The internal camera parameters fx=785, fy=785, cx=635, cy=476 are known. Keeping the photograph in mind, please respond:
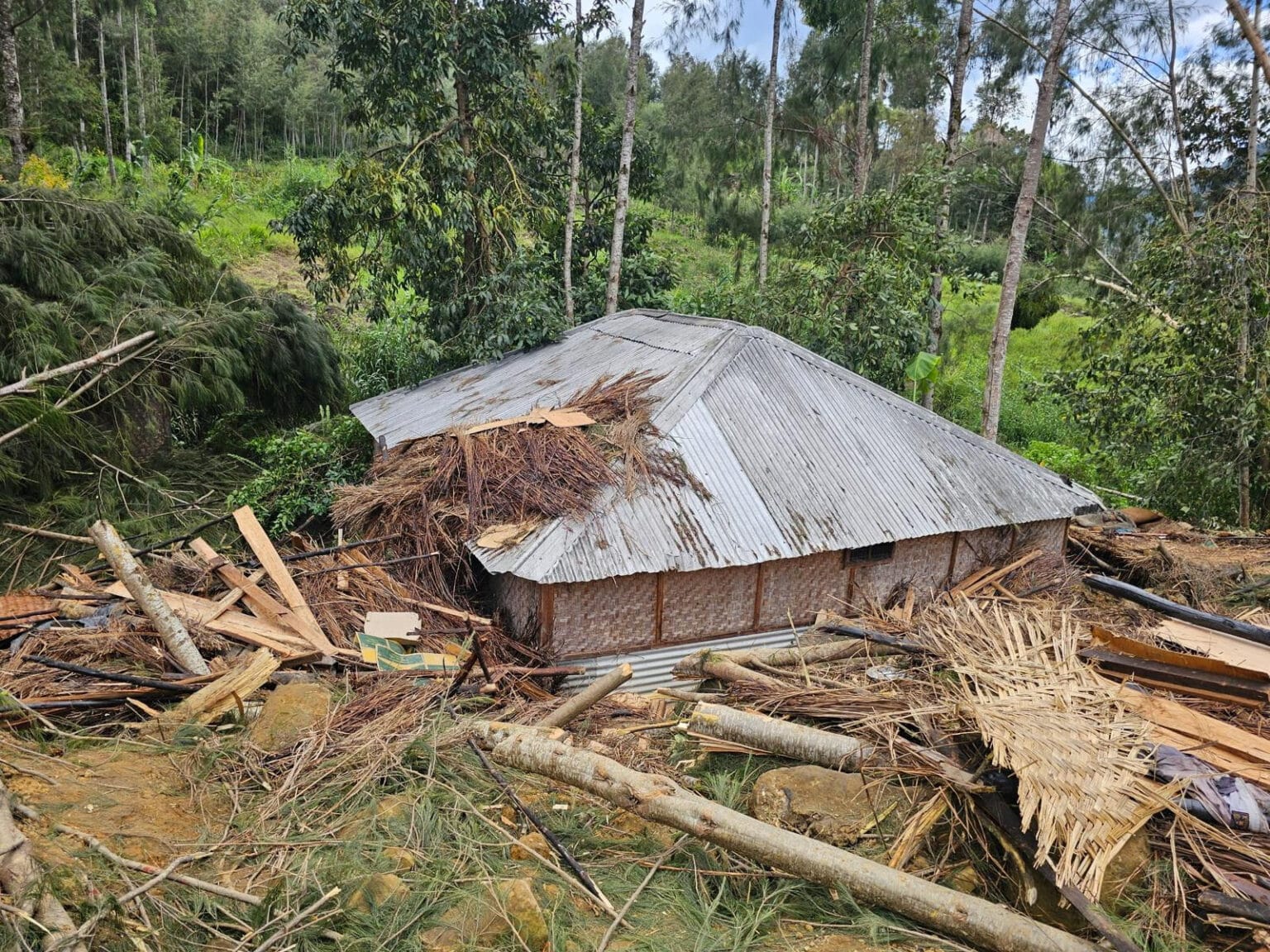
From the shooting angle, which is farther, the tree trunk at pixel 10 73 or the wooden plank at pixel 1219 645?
the tree trunk at pixel 10 73

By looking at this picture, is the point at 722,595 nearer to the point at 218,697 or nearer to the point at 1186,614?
the point at 1186,614

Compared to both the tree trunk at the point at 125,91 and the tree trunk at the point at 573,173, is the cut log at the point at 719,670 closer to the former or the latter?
the tree trunk at the point at 573,173

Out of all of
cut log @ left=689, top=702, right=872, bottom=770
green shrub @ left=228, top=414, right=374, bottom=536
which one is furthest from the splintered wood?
green shrub @ left=228, top=414, right=374, bottom=536

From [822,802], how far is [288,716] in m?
3.78

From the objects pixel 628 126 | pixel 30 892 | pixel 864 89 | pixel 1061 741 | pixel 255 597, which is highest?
pixel 864 89

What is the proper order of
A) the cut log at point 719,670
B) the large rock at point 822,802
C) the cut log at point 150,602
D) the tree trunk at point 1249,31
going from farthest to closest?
the tree trunk at point 1249,31, the cut log at point 150,602, the cut log at point 719,670, the large rock at point 822,802

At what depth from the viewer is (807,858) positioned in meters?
4.18

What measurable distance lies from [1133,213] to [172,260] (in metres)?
21.2

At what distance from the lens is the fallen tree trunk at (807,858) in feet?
12.5

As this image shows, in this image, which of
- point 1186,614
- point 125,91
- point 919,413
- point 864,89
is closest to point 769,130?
point 864,89

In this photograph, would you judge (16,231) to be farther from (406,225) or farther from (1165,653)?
(1165,653)

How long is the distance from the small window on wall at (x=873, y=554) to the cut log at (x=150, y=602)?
6617 mm

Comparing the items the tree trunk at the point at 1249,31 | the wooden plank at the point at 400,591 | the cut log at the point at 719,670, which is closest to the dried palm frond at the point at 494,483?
the wooden plank at the point at 400,591

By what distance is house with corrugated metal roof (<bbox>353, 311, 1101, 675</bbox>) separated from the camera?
25.6 feet
